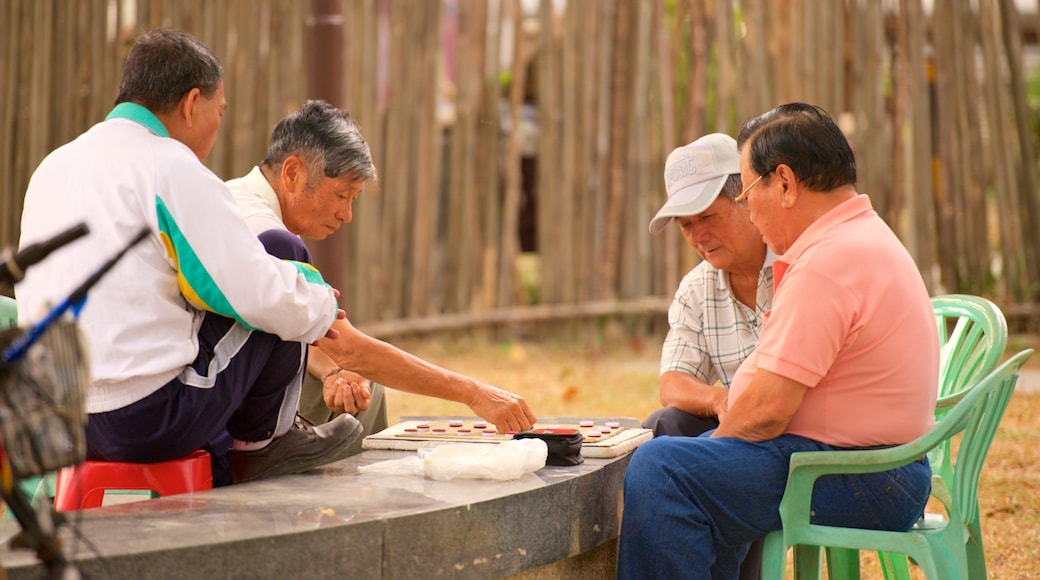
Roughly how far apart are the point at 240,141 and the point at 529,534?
5.51 m

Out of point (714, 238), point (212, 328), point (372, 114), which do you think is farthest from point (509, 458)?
point (372, 114)

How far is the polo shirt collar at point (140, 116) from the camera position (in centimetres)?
297

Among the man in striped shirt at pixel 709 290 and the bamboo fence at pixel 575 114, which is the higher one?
the bamboo fence at pixel 575 114

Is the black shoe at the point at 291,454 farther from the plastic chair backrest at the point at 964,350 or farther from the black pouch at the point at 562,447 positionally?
the plastic chair backrest at the point at 964,350

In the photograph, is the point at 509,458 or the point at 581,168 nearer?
the point at 509,458

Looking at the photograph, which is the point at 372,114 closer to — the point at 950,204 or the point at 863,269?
the point at 950,204

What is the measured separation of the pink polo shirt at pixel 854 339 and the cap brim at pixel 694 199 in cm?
76

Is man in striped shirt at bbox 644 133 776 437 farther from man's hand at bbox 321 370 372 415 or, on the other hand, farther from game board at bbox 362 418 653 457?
man's hand at bbox 321 370 372 415

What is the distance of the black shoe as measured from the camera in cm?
330

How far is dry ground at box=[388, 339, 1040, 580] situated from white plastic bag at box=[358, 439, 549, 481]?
160 cm

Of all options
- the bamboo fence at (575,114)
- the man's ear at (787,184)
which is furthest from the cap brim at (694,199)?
the bamboo fence at (575,114)

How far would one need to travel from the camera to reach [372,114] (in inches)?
311

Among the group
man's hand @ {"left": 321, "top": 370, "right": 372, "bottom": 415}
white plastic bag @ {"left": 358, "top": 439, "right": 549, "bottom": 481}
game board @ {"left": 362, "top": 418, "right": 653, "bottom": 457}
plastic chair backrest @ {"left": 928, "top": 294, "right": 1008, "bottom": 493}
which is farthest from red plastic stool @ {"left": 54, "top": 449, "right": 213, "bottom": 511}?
plastic chair backrest @ {"left": 928, "top": 294, "right": 1008, "bottom": 493}

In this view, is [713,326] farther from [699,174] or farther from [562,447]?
[562,447]
